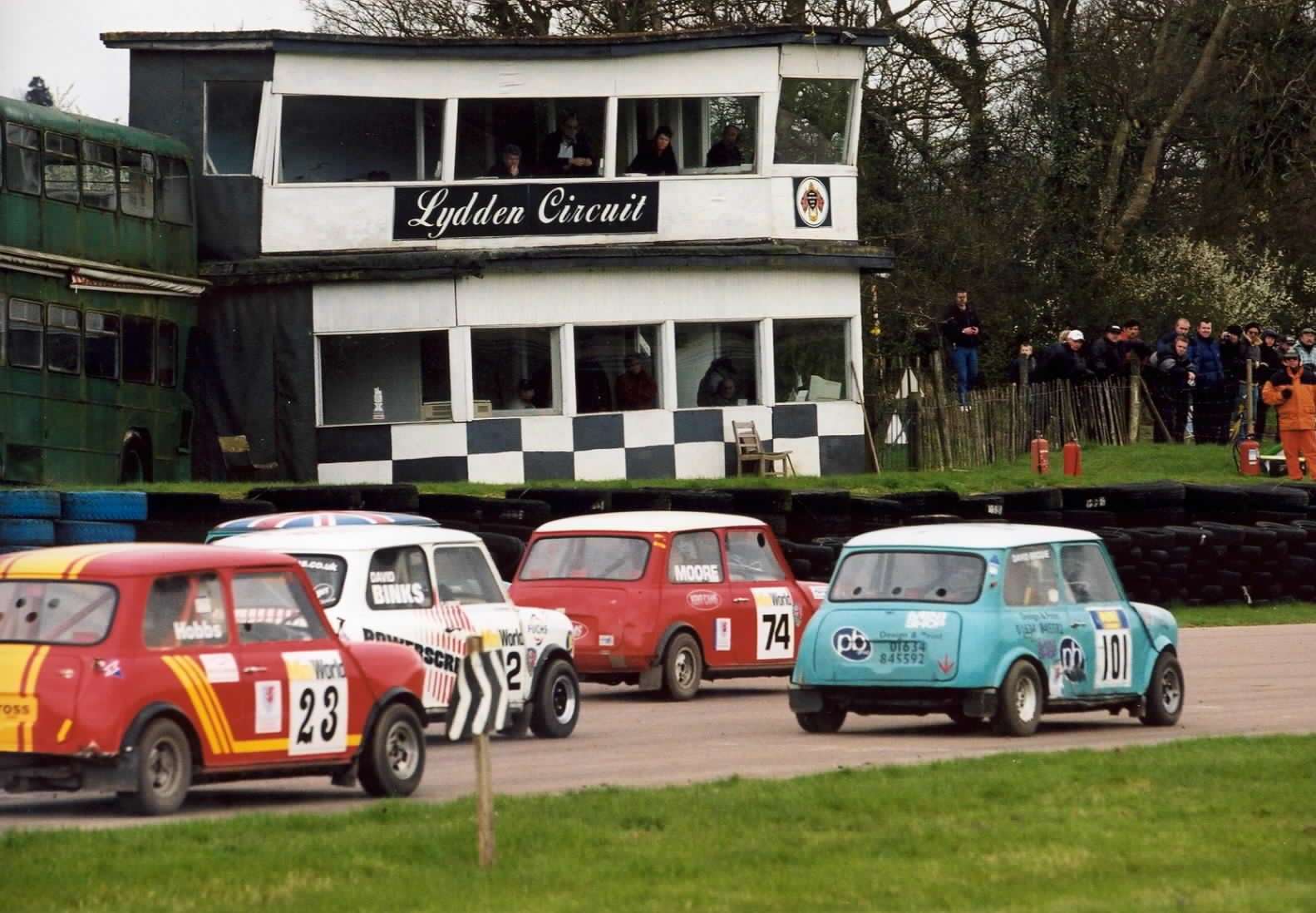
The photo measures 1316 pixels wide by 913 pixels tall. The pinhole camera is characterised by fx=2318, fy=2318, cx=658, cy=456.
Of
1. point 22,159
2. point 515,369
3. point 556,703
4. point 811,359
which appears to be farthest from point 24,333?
point 556,703

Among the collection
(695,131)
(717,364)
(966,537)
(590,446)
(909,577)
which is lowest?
(909,577)

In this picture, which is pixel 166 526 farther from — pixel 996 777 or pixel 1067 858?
pixel 1067 858

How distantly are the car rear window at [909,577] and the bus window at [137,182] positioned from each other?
51.0 feet

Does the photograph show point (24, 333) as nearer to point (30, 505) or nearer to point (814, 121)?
point (30, 505)

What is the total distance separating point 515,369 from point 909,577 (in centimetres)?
1600

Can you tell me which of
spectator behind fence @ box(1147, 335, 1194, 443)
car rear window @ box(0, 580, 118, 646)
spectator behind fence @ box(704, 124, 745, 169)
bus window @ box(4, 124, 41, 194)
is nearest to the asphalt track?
car rear window @ box(0, 580, 118, 646)

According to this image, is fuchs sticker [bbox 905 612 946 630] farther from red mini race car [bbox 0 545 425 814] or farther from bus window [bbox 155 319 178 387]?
bus window [bbox 155 319 178 387]

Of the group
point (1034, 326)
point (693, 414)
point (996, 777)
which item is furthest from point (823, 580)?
point (1034, 326)

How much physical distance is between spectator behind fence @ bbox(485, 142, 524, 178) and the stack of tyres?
12.0m

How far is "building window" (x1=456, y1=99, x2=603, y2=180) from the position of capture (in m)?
31.8

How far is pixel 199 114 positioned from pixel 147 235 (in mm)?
2064

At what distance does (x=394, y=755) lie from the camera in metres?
12.1

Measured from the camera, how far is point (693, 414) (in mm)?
31938

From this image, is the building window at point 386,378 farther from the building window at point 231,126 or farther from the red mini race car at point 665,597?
the red mini race car at point 665,597
